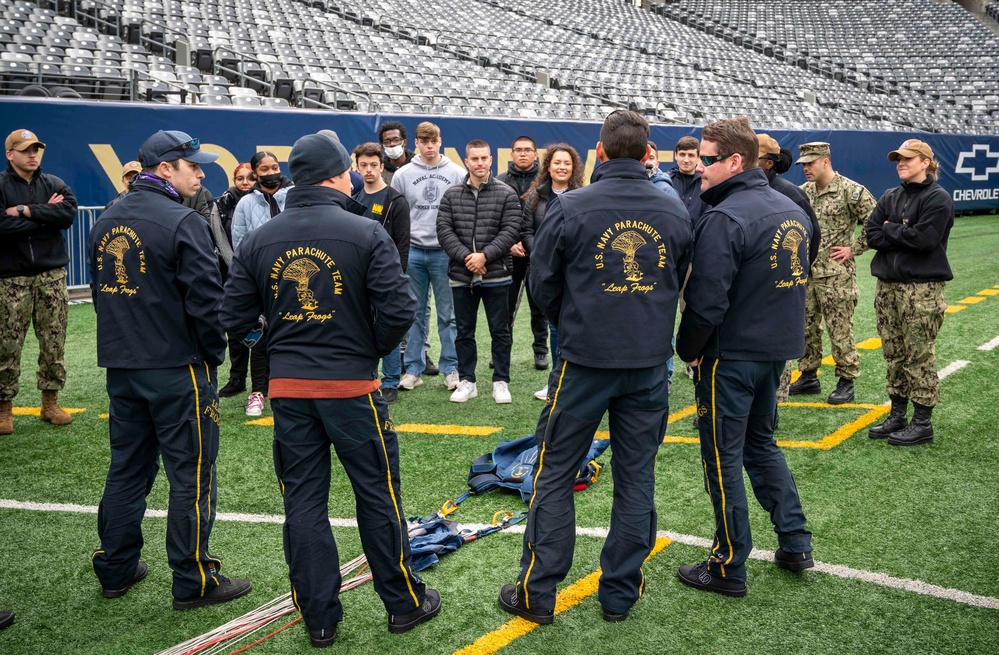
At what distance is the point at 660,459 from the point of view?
5.69 m

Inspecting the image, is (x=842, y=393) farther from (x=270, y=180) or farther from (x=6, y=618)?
(x=6, y=618)

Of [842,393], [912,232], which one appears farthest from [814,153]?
[842,393]

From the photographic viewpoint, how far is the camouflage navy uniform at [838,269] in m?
6.63

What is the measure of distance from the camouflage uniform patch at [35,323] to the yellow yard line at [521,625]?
4240mm

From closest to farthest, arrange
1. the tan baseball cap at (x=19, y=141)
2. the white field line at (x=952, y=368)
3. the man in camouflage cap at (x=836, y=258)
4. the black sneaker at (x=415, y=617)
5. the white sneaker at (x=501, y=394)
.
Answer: the black sneaker at (x=415, y=617), the tan baseball cap at (x=19, y=141), the man in camouflage cap at (x=836, y=258), the white sneaker at (x=501, y=394), the white field line at (x=952, y=368)

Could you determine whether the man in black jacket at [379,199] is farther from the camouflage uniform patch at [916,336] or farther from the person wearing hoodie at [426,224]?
the camouflage uniform patch at [916,336]

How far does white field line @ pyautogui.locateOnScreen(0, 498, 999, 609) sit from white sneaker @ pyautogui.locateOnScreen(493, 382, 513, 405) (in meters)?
2.30

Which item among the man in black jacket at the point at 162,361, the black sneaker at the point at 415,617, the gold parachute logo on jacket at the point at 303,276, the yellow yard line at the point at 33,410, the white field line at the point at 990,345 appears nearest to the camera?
the gold parachute logo on jacket at the point at 303,276

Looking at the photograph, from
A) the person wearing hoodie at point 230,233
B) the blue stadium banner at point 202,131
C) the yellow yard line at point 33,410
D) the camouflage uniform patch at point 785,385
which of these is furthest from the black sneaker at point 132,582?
the blue stadium banner at point 202,131

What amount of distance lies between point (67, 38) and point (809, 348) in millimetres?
12871

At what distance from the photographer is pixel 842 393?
22.5 feet

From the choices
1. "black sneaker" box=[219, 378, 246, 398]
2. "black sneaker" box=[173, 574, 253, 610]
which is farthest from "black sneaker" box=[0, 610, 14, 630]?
"black sneaker" box=[219, 378, 246, 398]

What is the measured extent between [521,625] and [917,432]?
139 inches

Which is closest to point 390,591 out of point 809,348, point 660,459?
point 660,459
